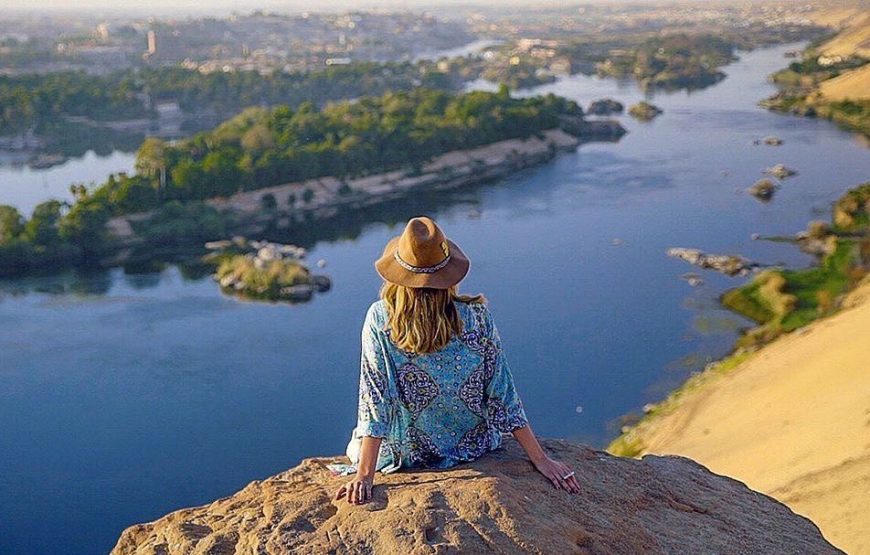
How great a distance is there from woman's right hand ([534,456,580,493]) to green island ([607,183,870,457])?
18.3ft

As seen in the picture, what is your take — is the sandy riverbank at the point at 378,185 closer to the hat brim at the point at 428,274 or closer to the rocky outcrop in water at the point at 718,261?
the rocky outcrop in water at the point at 718,261

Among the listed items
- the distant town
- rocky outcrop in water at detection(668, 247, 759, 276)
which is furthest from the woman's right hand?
the distant town

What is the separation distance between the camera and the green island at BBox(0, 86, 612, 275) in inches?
585

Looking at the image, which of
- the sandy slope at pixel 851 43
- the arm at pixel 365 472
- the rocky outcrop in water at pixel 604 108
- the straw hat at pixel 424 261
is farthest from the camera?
the sandy slope at pixel 851 43

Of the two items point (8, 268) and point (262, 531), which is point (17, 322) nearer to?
point (8, 268)

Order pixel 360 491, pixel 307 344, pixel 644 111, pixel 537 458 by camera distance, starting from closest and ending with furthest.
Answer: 1. pixel 360 491
2. pixel 537 458
3. pixel 307 344
4. pixel 644 111

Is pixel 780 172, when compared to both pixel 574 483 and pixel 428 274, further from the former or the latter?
pixel 428 274

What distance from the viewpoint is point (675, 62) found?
38969 mm

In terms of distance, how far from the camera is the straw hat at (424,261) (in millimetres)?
1651

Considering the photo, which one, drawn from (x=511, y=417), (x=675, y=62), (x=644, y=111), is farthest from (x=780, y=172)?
(x=675, y=62)

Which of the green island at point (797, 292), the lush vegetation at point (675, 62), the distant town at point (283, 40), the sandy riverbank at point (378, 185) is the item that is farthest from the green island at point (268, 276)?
the lush vegetation at point (675, 62)

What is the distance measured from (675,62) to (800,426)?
34.9m

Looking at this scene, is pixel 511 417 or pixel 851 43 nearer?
pixel 511 417

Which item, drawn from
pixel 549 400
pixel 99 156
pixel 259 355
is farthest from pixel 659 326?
pixel 99 156
